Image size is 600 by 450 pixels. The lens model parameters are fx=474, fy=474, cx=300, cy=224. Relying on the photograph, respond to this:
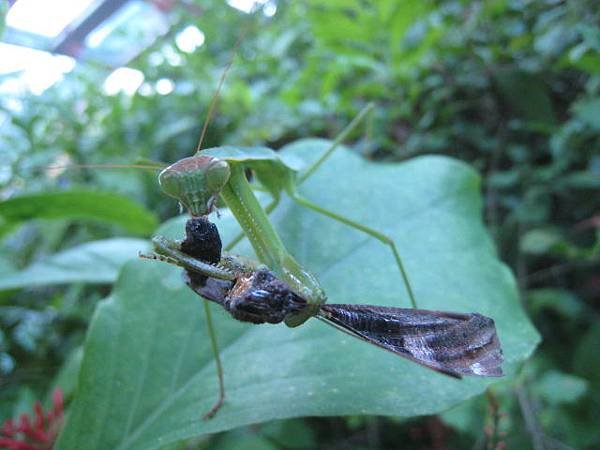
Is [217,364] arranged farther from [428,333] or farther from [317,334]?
[428,333]

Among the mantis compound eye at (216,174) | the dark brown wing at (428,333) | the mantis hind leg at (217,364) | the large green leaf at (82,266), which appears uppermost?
the large green leaf at (82,266)

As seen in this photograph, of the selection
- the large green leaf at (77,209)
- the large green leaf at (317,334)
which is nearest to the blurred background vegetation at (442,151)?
the large green leaf at (77,209)

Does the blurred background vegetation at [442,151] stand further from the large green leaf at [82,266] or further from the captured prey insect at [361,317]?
the captured prey insect at [361,317]

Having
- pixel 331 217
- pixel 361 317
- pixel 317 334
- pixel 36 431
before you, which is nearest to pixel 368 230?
pixel 331 217

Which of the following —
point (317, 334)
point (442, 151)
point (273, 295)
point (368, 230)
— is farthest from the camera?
point (442, 151)

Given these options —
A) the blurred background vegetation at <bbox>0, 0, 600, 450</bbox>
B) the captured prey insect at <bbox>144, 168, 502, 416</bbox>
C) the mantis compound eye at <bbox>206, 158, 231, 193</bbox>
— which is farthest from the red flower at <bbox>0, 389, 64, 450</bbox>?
the mantis compound eye at <bbox>206, 158, 231, 193</bbox>

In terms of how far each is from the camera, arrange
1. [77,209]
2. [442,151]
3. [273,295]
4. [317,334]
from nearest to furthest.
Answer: [273,295], [317,334], [77,209], [442,151]
